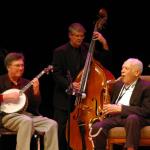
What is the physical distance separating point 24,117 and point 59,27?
1847 millimetres

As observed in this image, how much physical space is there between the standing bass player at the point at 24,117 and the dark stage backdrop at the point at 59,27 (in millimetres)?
1140

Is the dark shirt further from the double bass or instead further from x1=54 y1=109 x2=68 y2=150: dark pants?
the double bass

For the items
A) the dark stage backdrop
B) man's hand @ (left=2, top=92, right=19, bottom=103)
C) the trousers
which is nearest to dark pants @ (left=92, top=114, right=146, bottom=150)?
the trousers

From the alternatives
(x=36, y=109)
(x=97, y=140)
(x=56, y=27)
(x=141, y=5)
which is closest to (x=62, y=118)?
(x=36, y=109)

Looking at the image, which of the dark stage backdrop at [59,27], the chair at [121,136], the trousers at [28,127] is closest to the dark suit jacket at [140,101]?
the chair at [121,136]

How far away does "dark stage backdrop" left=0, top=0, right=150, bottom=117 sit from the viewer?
7.68 m

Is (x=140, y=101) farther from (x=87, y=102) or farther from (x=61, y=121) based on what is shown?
(x=61, y=121)

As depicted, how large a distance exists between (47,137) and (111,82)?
38.5 inches

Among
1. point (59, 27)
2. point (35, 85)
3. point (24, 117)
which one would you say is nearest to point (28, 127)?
point (24, 117)

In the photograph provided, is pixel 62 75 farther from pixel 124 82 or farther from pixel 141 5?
pixel 141 5

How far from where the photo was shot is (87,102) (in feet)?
21.3

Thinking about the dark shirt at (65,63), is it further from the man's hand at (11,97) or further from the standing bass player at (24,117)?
the man's hand at (11,97)

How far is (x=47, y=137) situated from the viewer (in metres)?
6.43

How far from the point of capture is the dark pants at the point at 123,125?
6.14 meters
